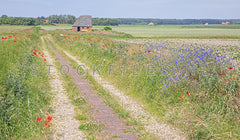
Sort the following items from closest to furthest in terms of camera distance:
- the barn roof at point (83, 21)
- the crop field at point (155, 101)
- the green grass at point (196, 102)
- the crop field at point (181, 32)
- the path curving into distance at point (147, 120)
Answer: the green grass at point (196, 102) → the crop field at point (155, 101) → the path curving into distance at point (147, 120) → the crop field at point (181, 32) → the barn roof at point (83, 21)

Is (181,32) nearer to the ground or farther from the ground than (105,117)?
farther from the ground

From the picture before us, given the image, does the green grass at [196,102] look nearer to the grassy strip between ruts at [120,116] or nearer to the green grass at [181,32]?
the grassy strip between ruts at [120,116]

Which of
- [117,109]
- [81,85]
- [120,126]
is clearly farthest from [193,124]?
[81,85]

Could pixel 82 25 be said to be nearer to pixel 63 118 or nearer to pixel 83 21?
pixel 83 21

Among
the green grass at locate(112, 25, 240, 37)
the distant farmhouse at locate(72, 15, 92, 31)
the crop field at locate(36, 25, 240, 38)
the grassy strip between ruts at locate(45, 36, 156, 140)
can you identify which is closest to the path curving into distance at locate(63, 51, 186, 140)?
the grassy strip between ruts at locate(45, 36, 156, 140)

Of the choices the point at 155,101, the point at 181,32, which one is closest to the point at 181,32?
the point at 181,32

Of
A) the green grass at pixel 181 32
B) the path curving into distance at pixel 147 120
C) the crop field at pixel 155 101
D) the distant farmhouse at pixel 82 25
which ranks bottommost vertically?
the path curving into distance at pixel 147 120

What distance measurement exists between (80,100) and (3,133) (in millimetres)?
2739

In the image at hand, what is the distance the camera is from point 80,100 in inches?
270

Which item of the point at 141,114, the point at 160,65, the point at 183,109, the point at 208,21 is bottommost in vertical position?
the point at 141,114

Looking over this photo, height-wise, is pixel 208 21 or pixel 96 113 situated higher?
pixel 208 21

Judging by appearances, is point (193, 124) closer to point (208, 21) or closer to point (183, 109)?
point (183, 109)

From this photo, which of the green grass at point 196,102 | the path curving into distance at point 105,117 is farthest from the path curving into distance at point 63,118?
the green grass at point 196,102

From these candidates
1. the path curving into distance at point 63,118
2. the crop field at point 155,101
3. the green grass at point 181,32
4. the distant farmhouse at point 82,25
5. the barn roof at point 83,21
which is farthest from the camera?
the barn roof at point 83,21
